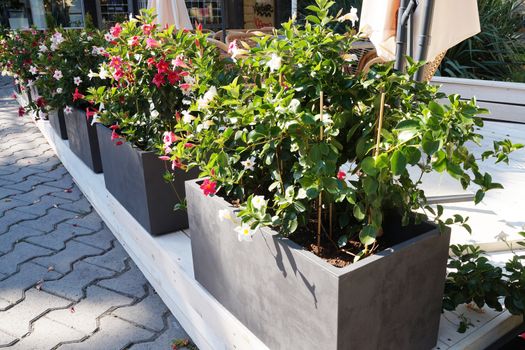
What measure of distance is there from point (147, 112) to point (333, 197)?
4.50ft

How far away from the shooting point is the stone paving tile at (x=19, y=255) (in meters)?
2.40

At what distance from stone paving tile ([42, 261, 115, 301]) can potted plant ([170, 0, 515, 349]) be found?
103 centimetres

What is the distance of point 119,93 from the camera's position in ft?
7.71

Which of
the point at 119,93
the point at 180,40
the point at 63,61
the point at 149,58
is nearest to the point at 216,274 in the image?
the point at 180,40

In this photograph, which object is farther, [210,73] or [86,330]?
[86,330]

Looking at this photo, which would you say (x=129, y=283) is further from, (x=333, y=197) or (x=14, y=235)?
(x=333, y=197)

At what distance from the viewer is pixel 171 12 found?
4434mm

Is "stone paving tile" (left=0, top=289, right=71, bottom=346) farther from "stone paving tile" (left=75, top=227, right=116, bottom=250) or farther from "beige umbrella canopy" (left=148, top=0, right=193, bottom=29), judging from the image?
"beige umbrella canopy" (left=148, top=0, right=193, bottom=29)

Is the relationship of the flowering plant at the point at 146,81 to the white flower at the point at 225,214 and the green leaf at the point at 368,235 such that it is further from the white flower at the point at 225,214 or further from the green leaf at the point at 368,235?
the green leaf at the point at 368,235

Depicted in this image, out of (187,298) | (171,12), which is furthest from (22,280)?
(171,12)

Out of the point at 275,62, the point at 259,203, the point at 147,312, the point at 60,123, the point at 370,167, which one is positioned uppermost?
the point at 275,62

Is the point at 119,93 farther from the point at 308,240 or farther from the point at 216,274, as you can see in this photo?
the point at 308,240

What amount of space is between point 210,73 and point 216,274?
2.24ft

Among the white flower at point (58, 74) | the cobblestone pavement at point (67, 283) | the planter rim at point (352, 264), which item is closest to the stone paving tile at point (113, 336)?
the cobblestone pavement at point (67, 283)
